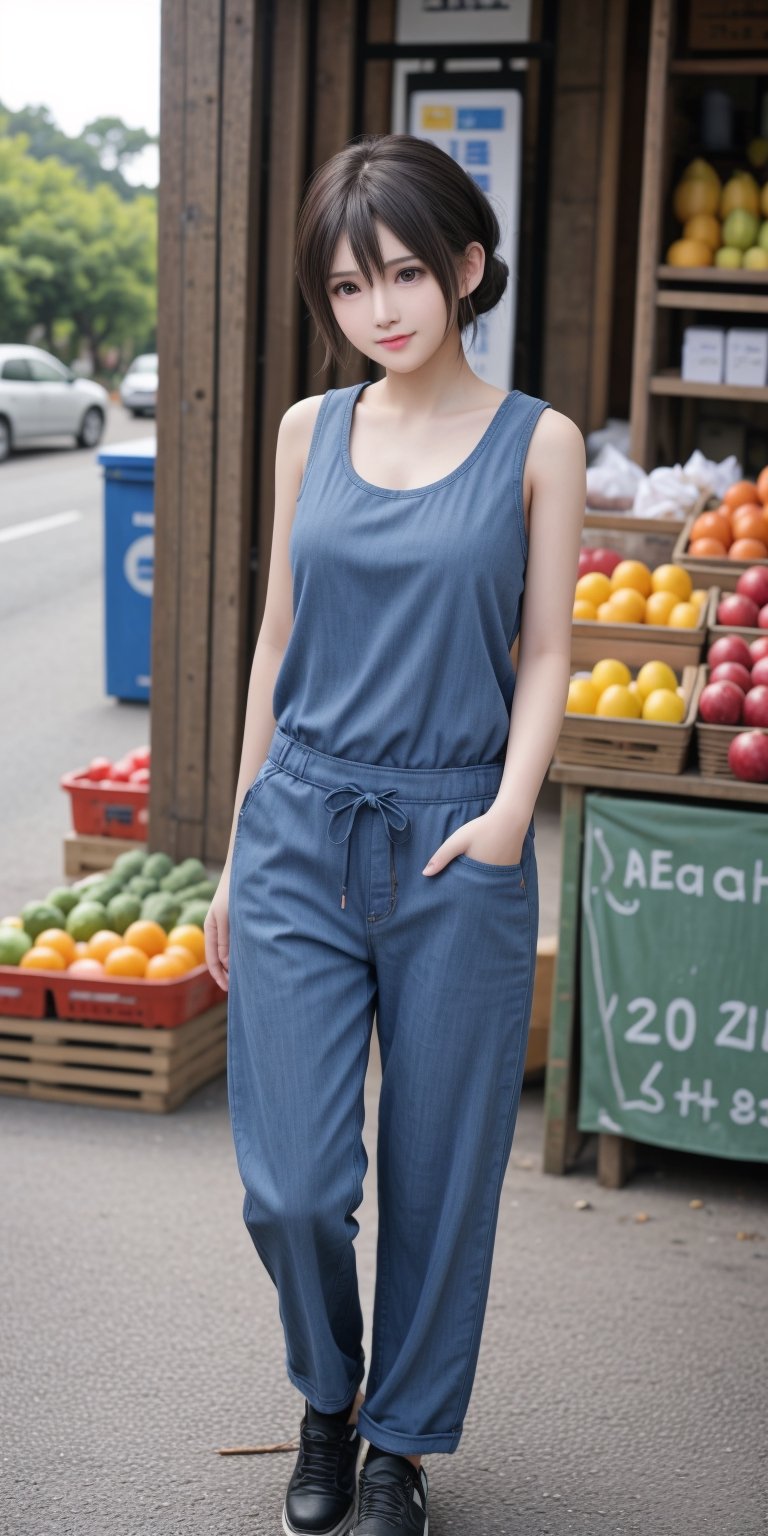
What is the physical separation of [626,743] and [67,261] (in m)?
41.0

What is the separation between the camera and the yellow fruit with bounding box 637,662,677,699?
3732mm

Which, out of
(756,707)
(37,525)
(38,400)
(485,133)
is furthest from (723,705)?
(38,400)

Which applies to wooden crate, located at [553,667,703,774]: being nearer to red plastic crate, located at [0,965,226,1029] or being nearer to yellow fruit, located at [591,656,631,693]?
yellow fruit, located at [591,656,631,693]

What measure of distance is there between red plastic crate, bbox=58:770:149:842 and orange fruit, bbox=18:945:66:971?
1.38 metres

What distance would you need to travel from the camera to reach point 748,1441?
9.48 ft

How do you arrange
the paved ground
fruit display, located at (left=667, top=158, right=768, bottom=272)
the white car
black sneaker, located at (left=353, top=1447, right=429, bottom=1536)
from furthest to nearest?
1. the white car
2. fruit display, located at (left=667, top=158, right=768, bottom=272)
3. the paved ground
4. black sneaker, located at (left=353, top=1447, right=429, bottom=1536)

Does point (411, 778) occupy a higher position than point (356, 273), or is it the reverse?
point (356, 273)

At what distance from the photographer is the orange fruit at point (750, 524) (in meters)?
4.34

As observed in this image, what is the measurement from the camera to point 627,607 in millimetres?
4008

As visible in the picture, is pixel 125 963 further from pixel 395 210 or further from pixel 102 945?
pixel 395 210

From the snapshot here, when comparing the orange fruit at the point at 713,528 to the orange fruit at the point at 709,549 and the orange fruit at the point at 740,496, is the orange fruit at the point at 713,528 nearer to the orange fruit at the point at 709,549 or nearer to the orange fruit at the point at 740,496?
the orange fruit at the point at 709,549

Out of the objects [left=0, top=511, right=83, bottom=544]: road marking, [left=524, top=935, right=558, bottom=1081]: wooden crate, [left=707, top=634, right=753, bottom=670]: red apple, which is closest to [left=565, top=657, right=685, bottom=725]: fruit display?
[left=707, top=634, right=753, bottom=670]: red apple

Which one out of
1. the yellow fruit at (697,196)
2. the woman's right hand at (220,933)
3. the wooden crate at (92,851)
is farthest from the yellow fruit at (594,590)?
the wooden crate at (92,851)

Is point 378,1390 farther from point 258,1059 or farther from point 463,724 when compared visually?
point 463,724
